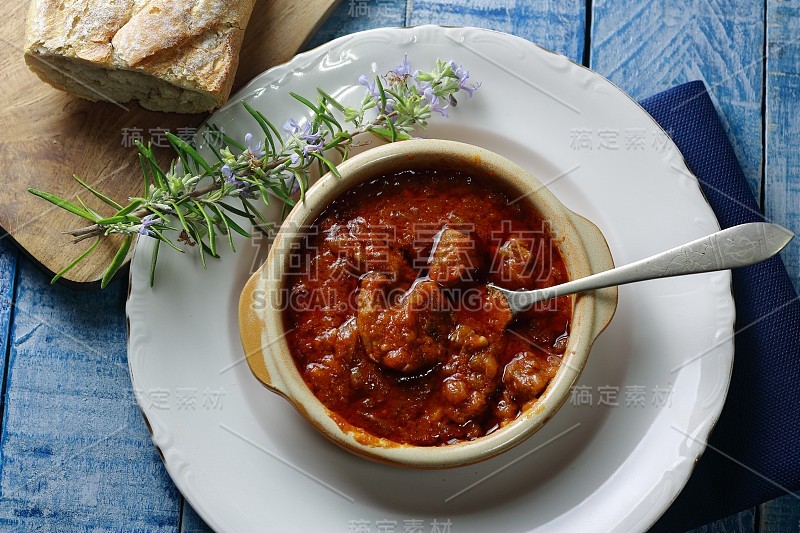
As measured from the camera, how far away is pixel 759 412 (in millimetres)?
1839

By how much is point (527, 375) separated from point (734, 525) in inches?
33.4

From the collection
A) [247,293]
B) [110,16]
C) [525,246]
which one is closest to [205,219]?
[247,293]

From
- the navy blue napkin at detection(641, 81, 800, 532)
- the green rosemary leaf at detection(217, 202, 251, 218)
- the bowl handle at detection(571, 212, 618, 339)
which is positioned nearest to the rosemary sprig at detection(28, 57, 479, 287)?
the green rosemary leaf at detection(217, 202, 251, 218)

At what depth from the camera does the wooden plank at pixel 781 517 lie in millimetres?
1938

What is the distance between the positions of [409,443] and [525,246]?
466mm

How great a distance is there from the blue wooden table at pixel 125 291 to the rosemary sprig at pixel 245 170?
0.31 metres

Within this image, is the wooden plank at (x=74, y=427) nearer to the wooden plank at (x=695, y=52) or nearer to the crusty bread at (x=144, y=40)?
the crusty bread at (x=144, y=40)

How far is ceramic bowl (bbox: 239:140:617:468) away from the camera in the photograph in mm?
1479

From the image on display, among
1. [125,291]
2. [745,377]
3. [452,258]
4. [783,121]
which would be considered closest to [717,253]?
[745,377]

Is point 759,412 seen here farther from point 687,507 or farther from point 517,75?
point 517,75

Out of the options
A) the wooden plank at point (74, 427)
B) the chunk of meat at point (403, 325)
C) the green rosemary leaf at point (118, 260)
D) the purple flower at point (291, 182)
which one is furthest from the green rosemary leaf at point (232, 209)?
the wooden plank at point (74, 427)

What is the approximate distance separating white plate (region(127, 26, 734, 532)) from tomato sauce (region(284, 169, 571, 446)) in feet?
0.85

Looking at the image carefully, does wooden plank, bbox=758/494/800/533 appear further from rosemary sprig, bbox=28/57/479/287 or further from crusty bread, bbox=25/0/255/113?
crusty bread, bbox=25/0/255/113

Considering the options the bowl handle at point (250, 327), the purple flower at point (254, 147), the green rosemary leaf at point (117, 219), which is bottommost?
the bowl handle at point (250, 327)
